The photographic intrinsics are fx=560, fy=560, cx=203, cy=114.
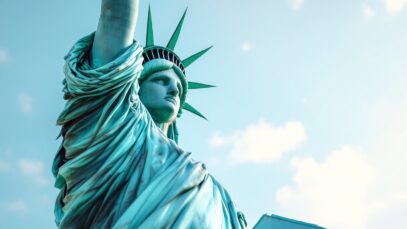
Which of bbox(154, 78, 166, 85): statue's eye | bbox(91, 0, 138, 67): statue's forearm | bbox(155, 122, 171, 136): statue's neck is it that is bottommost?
bbox(91, 0, 138, 67): statue's forearm

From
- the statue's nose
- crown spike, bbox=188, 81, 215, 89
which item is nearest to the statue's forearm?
the statue's nose

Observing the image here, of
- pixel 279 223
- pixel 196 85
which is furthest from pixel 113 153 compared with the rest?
pixel 196 85

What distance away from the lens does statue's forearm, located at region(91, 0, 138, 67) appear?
4902 millimetres

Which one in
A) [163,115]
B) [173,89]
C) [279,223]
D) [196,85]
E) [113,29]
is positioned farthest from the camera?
[196,85]

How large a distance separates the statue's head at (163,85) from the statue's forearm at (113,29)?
4.39ft

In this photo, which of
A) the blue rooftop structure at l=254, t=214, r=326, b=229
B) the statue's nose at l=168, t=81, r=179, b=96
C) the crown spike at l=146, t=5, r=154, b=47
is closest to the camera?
the statue's nose at l=168, t=81, r=179, b=96

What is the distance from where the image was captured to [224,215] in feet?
18.0

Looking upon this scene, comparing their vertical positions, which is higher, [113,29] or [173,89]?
[173,89]

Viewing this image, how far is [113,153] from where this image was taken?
Result: 498 cm

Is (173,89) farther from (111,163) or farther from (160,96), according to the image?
(111,163)

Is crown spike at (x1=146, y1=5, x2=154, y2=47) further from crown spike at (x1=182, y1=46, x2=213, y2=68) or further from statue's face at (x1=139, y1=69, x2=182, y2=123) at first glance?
statue's face at (x1=139, y1=69, x2=182, y2=123)

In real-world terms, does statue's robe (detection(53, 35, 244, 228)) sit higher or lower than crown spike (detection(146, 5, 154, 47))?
lower

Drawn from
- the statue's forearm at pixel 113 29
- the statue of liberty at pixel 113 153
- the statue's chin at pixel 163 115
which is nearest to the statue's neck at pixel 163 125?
the statue's chin at pixel 163 115

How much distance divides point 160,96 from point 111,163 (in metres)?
1.54
